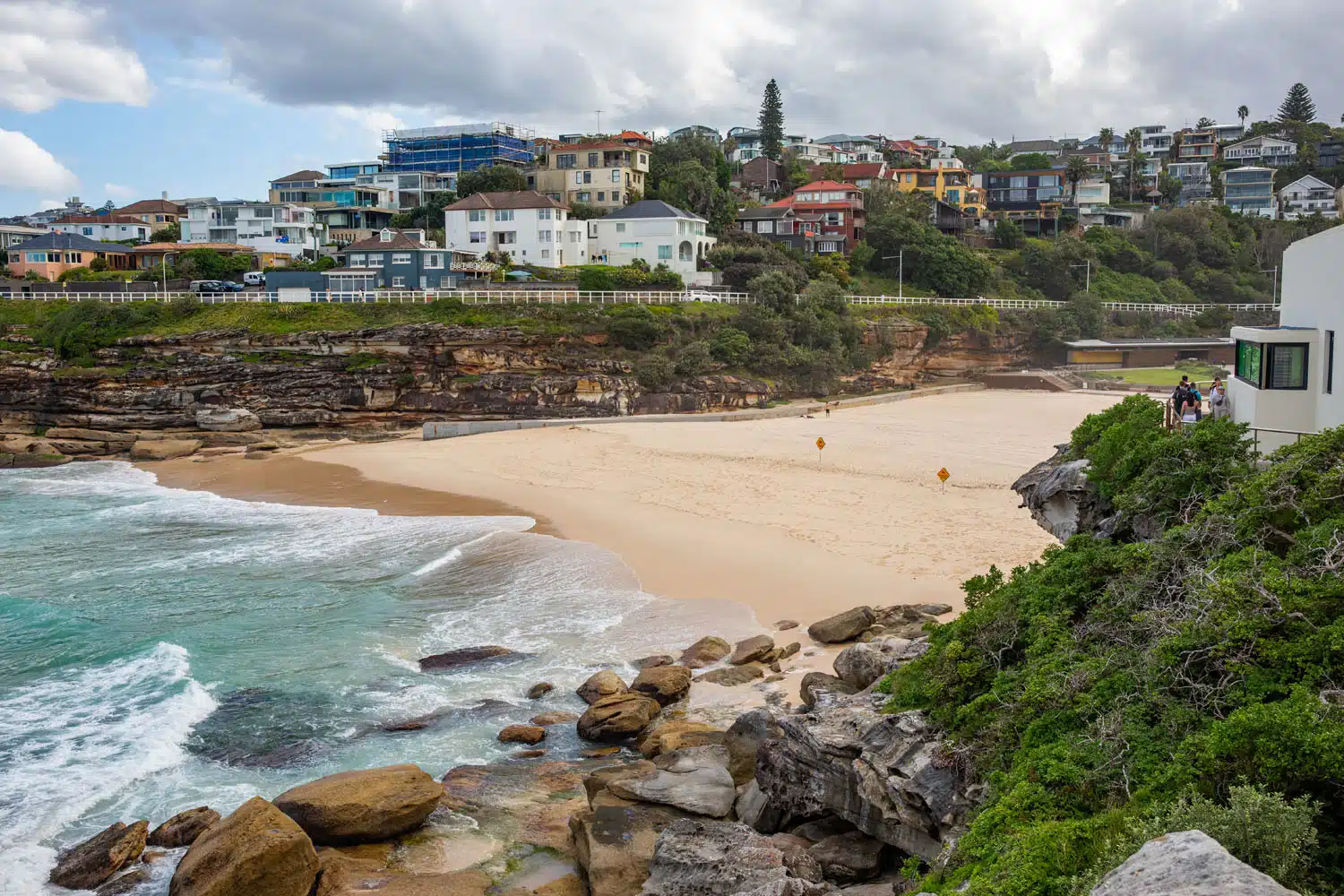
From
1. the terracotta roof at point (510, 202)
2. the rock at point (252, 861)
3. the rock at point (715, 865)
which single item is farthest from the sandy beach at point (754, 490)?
the terracotta roof at point (510, 202)

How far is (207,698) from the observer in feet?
54.4

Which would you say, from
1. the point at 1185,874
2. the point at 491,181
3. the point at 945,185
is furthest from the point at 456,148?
the point at 1185,874

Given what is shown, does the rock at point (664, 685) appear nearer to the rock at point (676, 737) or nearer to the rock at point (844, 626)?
the rock at point (676, 737)

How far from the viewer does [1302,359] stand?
13.3 m

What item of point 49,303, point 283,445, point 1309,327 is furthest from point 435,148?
point 1309,327

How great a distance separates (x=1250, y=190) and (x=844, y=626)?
104438 mm

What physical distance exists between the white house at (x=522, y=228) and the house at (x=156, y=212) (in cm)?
3298

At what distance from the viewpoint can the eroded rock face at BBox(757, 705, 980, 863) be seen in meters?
9.42

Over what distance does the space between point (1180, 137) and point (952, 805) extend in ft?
449

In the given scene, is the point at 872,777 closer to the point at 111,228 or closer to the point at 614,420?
the point at 614,420

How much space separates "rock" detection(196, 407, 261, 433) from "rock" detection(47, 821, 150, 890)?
3453 cm

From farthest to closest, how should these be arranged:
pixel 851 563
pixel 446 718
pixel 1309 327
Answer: pixel 851 563
pixel 446 718
pixel 1309 327

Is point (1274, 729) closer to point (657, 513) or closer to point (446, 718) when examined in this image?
point (446, 718)

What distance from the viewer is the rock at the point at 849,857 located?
992cm
